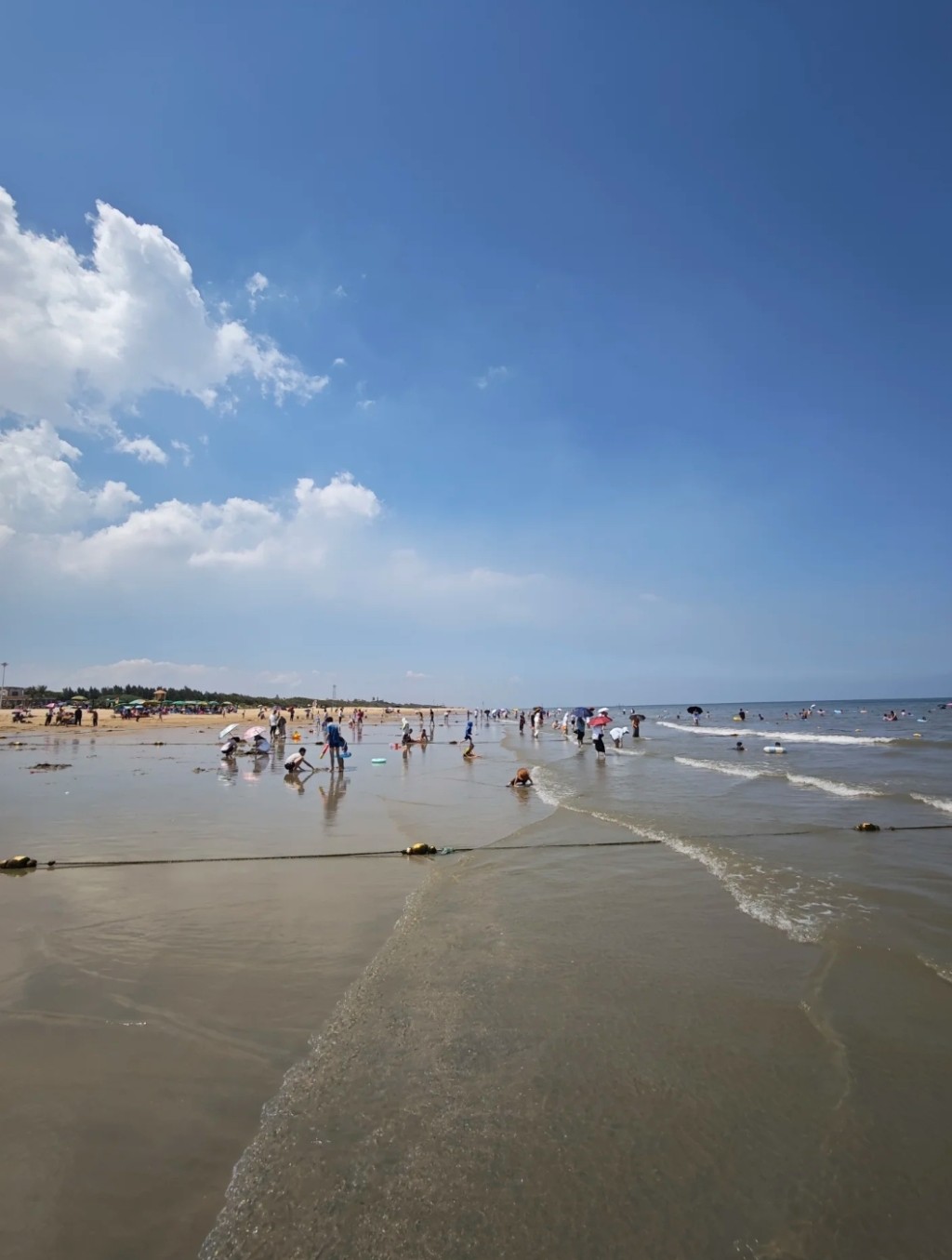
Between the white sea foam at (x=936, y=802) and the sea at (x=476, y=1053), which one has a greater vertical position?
the sea at (x=476, y=1053)

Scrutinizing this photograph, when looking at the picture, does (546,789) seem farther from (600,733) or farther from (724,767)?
(600,733)

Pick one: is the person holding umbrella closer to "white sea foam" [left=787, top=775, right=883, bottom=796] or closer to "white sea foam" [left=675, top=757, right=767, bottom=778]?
"white sea foam" [left=675, top=757, right=767, bottom=778]

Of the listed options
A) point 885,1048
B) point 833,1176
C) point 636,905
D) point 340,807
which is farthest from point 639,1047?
point 340,807

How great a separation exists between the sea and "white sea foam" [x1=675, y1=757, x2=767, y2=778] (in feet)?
40.8

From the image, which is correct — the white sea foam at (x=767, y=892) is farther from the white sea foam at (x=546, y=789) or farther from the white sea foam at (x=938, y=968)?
the white sea foam at (x=546, y=789)

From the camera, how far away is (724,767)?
25.8 meters

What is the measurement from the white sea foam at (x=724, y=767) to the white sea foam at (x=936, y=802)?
18.3 feet

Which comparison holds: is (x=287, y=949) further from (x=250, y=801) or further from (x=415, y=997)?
(x=250, y=801)

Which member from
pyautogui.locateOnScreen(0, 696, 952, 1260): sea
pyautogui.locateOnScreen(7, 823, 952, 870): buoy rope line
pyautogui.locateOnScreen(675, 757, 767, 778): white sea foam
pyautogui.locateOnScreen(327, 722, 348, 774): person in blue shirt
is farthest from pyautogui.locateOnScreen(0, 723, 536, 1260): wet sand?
pyautogui.locateOnScreen(675, 757, 767, 778): white sea foam

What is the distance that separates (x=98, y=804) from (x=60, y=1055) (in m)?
12.6

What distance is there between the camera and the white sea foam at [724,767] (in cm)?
2325

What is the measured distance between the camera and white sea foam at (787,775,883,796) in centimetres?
1812

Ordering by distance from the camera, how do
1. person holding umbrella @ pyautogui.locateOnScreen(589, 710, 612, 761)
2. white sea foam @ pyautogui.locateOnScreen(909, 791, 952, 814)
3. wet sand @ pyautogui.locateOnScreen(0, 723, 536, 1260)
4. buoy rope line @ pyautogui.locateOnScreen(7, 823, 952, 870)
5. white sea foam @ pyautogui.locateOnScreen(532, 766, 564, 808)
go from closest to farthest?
wet sand @ pyautogui.locateOnScreen(0, 723, 536, 1260) → buoy rope line @ pyautogui.locateOnScreen(7, 823, 952, 870) → white sea foam @ pyautogui.locateOnScreen(909, 791, 952, 814) → white sea foam @ pyautogui.locateOnScreen(532, 766, 564, 808) → person holding umbrella @ pyautogui.locateOnScreen(589, 710, 612, 761)

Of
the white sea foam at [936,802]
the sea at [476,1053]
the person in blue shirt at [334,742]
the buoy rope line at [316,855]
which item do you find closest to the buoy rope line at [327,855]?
the buoy rope line at [316,855]
